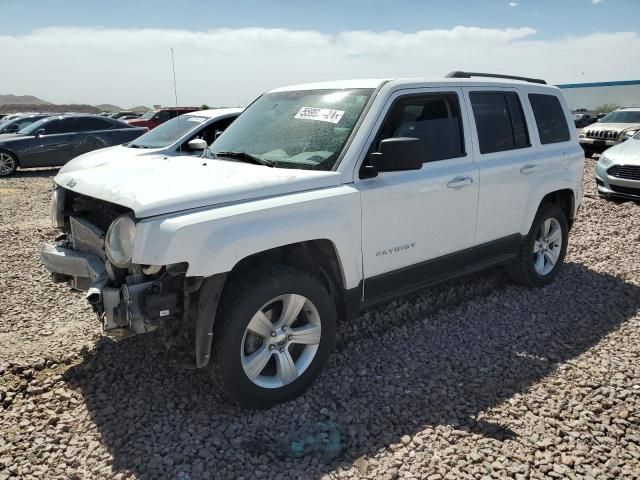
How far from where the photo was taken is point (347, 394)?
11.3ft

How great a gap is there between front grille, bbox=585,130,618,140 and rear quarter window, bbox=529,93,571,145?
38.6 ft

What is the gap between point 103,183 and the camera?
3230 mm

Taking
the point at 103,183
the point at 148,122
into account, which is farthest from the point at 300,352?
the point at 148,122

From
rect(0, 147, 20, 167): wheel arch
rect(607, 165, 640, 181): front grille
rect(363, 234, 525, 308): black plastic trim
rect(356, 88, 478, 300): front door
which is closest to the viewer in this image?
rect(356, 88, 478, 300): front door

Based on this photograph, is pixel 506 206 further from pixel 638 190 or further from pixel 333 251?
pixel 638 190

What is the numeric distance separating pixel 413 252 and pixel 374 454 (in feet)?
5.00

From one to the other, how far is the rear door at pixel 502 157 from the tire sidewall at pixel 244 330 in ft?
5.65

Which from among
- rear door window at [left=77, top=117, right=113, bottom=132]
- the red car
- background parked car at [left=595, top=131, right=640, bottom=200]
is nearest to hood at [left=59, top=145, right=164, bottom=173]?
rear door window at [left=77, top=117, right=113, bottom=132]

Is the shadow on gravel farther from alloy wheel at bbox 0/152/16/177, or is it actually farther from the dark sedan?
alloy wheel at bbox 0/152/16/177

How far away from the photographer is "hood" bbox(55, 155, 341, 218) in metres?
2.86

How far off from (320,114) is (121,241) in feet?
5.65

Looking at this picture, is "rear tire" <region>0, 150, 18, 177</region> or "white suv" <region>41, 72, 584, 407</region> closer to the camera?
"white suv" <region>41, 72, 584, 407</region>

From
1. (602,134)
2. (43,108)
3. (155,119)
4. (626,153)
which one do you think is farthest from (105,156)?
(43,108)

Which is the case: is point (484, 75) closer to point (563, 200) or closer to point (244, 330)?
point (563, 200)
